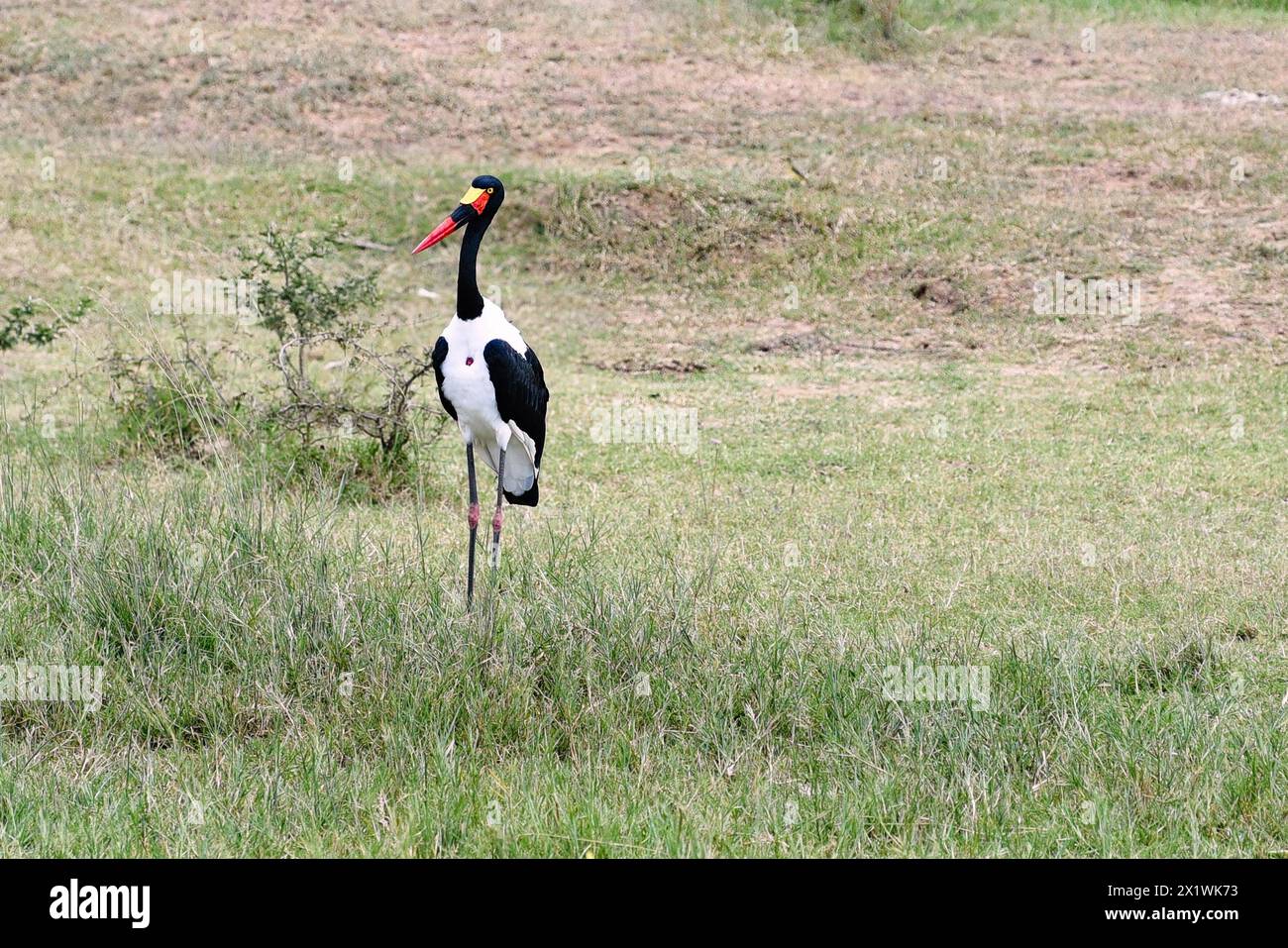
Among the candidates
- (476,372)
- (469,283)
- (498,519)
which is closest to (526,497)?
(498,519)

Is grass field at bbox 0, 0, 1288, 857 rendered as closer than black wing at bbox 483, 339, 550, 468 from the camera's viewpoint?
Yes

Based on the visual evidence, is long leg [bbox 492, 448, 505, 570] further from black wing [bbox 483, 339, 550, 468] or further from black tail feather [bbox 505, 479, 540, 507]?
black tail feather [bbox 505, 479, 540, 507]

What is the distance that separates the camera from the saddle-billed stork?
18.9 ft

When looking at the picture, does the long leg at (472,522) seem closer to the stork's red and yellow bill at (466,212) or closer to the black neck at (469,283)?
the black neck at (469,283)

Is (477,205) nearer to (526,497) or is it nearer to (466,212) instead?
(466,212)

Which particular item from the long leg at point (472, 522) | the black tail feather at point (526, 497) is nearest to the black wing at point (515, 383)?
the long leg at point (472, 522)

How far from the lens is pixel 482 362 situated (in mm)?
5820

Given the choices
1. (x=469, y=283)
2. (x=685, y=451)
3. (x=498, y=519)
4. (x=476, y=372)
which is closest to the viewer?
(x=469, y=283)

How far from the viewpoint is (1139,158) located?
48.4ft

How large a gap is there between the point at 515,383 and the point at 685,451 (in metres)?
3.58

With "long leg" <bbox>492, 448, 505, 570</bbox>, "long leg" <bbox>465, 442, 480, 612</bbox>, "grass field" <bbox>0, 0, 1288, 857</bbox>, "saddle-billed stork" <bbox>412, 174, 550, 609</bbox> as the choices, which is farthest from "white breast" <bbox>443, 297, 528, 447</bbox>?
"grass field" <bbox>0, 0, 1288, 857</bbox>

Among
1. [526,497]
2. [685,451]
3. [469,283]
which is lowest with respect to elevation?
[685,451]

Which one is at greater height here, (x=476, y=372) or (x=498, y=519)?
(x=476, y=372)

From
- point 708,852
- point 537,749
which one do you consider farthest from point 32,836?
point 708,852
